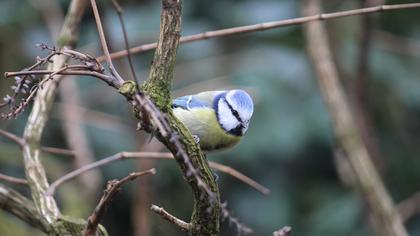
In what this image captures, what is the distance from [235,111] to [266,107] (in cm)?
204

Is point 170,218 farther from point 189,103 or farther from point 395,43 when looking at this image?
point 395,43

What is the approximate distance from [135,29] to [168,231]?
3.87ft

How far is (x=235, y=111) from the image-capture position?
82.5 inches

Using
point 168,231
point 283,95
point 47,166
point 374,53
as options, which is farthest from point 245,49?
point 47,166

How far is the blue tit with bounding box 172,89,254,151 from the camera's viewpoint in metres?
2.09

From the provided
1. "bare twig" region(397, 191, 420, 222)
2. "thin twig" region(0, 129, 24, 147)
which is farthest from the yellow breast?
"bare twig" region(397, 191, 420, 222)

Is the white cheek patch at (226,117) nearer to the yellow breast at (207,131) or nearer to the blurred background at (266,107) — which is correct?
the yellow breast at (207,131)

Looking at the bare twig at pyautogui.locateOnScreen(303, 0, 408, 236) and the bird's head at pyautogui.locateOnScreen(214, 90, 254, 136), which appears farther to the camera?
the bare twig at pyautogui.locateOnScreen(303, 0, 408, 236)

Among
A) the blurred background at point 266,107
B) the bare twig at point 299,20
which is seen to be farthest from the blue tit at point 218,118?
the blurred background at point 266,107

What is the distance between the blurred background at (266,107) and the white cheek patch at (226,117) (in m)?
1.41

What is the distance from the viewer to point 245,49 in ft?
14.6

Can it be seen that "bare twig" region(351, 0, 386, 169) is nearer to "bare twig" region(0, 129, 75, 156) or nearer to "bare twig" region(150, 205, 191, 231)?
"bare twig" region(0, 129, 75, 156)

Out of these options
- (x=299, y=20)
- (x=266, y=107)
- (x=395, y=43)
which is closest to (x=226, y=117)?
(x=299, y=20)

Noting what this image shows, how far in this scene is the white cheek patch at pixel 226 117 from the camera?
212 cm
